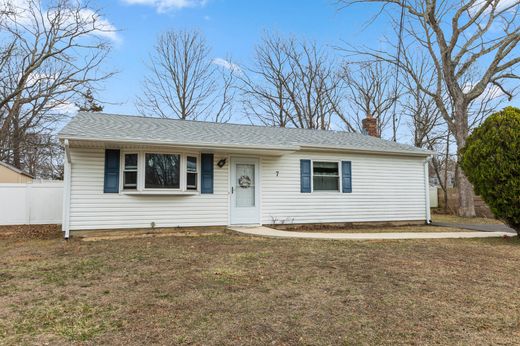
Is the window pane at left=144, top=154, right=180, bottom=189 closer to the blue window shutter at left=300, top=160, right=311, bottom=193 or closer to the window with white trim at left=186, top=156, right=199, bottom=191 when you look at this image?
the window with white trim at left=186, top=156, right=199, bottom=191

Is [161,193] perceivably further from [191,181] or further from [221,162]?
[221,162]

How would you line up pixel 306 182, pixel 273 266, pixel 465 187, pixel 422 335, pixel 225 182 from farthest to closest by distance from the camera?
pixel 465 187, pixel 306 182, pixel 225 182, pixel 273 266, pixel 422 335

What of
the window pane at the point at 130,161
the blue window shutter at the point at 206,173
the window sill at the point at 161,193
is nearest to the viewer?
the window sill at the point at 161,193

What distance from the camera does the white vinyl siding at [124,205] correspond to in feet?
25.6

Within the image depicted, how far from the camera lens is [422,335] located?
2.65 metres

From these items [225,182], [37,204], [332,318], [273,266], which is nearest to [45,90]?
[37,204]

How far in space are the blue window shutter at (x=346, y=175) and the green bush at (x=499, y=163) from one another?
338cm

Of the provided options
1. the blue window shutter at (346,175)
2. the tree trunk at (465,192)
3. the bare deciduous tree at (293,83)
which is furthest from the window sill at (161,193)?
the bare deciduous tree at (293,83)

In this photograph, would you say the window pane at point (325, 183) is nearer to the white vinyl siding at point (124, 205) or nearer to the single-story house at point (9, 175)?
the white vinyl siding at point (124, 205)

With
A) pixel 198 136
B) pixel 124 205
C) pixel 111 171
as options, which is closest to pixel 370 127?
pixel 198 136

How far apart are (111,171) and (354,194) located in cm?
712

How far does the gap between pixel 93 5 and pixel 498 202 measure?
18.2 m

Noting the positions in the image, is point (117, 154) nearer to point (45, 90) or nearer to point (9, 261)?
point (9, 261)

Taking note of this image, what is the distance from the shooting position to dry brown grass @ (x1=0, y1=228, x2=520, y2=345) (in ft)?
8.81
